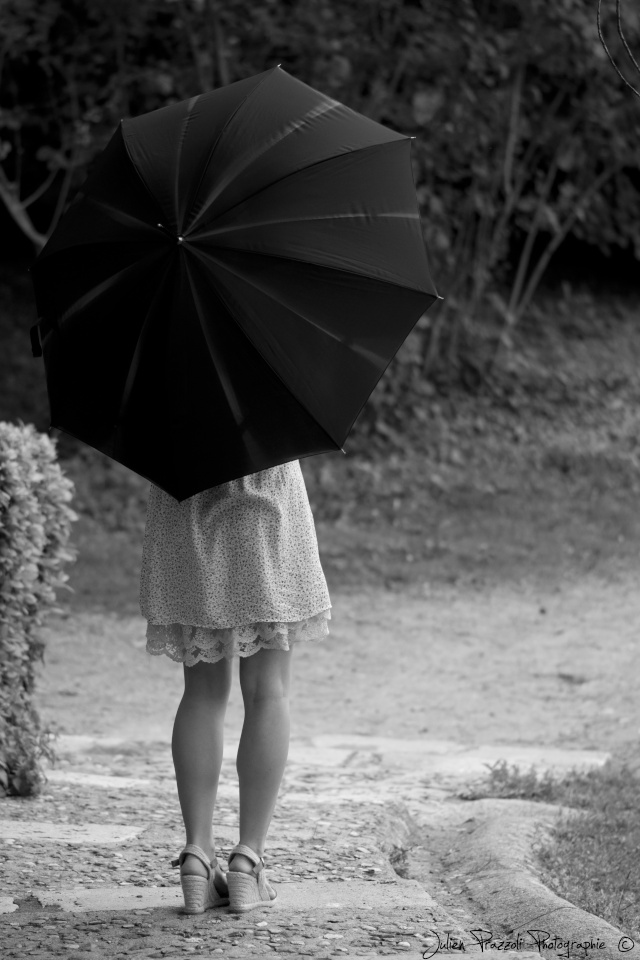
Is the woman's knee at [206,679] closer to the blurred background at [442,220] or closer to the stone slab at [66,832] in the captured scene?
the stone slab at [66,832]

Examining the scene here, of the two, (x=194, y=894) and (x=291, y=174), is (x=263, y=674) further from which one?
(x=291, y=174)

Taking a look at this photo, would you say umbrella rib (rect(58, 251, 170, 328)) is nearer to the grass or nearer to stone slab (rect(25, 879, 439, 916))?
stone slab (rect(25, 879, 439, 916))

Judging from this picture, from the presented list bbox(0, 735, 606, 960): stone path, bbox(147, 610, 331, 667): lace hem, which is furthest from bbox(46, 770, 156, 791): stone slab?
bbox(147, 610, 331, 667): lace hem

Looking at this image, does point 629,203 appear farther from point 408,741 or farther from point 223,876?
point 223,876

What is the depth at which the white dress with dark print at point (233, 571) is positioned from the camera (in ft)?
9.47

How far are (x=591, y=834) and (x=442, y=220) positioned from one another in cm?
920

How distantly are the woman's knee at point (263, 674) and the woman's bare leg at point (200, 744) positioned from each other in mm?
58

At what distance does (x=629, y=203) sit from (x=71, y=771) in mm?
10687

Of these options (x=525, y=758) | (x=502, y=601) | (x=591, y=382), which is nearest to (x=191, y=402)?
(x=525, y=758)

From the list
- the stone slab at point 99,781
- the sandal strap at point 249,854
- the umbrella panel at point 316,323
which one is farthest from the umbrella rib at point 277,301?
the stone slab at point 99,781

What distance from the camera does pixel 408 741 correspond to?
5785 millimetres

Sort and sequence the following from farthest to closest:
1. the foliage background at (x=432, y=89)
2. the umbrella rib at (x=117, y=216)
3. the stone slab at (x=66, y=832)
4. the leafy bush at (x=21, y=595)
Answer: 1. the foliage background at (x=432, y=89)
2. the leafy bush at (x=21, y=595)
3. the stone slab at (x=66, y=832)
4. the umbrella rib at (x=117, y=216)
